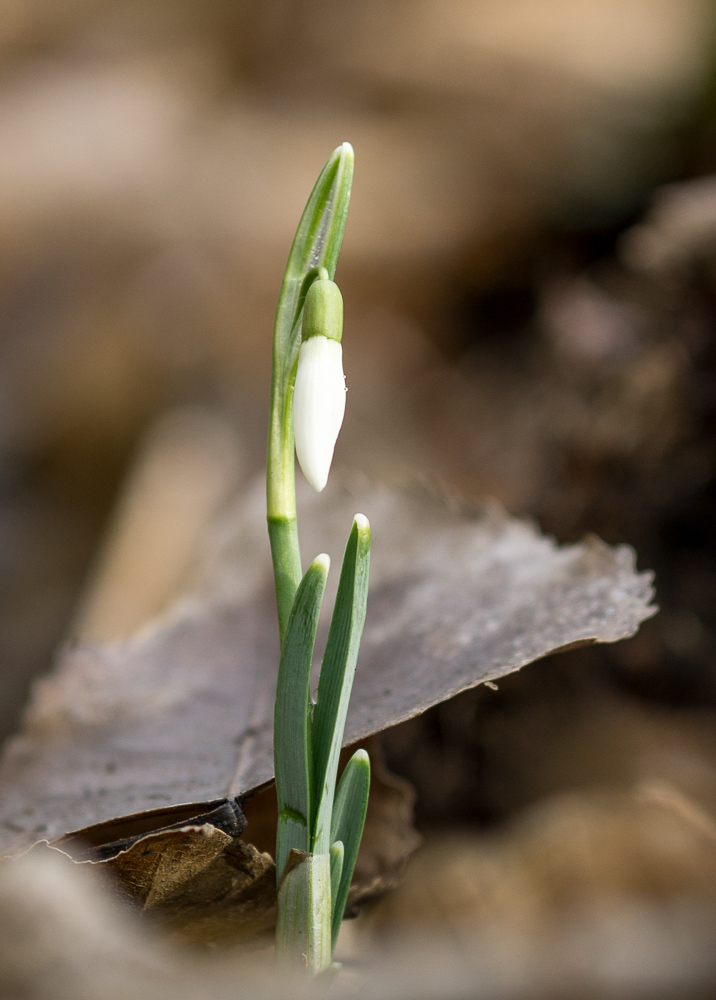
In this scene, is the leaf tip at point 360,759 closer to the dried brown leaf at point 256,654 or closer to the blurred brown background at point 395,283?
the dried brown leaf at point 256,654

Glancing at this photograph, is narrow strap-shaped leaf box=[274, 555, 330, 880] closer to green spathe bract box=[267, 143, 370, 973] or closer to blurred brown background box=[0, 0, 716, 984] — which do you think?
green spathe bract box=[267, 143, 370, 973]

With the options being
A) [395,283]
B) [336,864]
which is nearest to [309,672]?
[336,864]

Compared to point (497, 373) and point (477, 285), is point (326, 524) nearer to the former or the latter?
point (497, 373)

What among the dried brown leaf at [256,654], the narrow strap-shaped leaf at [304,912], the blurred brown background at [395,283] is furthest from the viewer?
the blurred brown background at [395,283]

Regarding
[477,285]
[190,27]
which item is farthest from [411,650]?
[190,27]

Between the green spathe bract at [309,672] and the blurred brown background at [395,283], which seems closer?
the green spathe bract at [309,672]

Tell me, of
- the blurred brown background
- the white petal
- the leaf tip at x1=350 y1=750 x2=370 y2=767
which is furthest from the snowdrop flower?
the blurred brown background

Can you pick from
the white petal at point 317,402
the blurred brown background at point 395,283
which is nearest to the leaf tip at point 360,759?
the white petal at point 317,402
